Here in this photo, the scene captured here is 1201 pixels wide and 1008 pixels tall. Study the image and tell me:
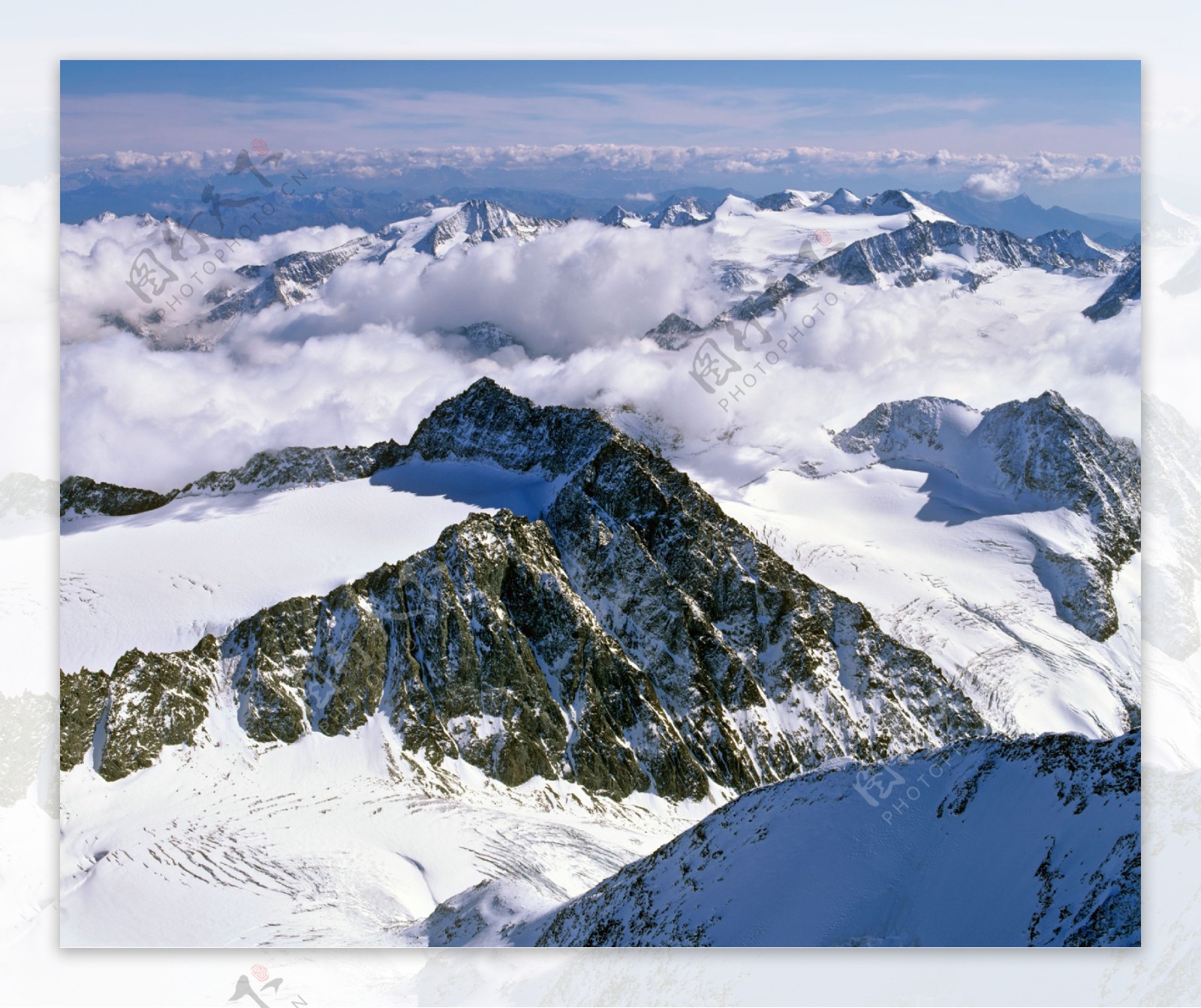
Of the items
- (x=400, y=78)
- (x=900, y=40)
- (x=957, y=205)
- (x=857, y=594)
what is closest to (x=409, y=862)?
A: (x=400, y=78)

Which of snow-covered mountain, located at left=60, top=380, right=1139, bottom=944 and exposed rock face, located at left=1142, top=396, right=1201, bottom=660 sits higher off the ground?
exposed rock face, located at left=1142, top=396, right=1201, bottom=660

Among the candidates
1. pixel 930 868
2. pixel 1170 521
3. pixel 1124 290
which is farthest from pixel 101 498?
pixel 1124 290

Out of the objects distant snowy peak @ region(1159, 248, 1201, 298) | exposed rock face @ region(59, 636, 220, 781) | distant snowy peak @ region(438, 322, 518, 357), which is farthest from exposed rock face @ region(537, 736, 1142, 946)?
distant snowy peak @ region(438, 322, 518, 357)

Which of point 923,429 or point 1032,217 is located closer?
point 1032,217

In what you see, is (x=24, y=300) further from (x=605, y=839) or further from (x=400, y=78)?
(x=605, y=839)

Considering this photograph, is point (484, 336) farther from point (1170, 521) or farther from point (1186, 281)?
point (1186, 281)

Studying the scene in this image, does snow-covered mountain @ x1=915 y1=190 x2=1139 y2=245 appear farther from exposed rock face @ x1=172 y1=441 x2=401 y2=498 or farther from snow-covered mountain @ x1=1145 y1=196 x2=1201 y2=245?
exposed rock face @ x1=172 y1=441 x2=401 y2=498

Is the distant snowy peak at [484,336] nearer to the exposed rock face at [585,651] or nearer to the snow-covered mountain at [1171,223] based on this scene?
the exposed rock face at [585,651]
